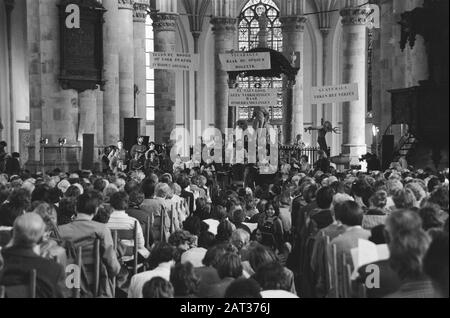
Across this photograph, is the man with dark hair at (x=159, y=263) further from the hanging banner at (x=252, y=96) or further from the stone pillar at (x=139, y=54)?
the stone pillar at (x=139, y=54)

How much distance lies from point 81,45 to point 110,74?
18.1ft

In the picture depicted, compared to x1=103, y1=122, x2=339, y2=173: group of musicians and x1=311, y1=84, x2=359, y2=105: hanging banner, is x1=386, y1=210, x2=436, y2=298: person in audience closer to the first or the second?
x1=311, y1=84, x2=359, y2=105: hanging banner

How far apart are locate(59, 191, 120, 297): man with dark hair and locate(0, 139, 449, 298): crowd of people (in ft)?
0.04

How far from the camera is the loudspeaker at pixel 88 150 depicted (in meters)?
23.7

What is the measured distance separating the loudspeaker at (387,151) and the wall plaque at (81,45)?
303 inches

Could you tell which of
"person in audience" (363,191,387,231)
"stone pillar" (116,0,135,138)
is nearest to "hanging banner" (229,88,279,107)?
"stone pillar" (116,0,135,138)

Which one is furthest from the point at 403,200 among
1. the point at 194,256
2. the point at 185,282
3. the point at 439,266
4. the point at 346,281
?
the point at 439,266

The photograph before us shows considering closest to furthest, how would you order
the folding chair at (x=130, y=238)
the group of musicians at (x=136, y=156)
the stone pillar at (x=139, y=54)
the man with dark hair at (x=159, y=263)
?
the man with dark hair at (x=159, y=263) → the folding chair at (x=130, y=238) → the group of musicians at (x=136, y=156) → the stone pillar at (x=139, y=54)

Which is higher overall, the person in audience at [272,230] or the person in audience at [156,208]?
the person in audience at [156,208]

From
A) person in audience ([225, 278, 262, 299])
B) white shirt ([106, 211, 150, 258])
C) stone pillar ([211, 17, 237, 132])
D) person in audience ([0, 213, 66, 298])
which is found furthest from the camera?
stone pillar ([211, 17, 237, 132])

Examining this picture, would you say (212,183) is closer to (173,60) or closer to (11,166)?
(11,166)

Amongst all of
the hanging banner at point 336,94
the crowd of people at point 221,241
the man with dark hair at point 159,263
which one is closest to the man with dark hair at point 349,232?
the crowd of people at point 221,241

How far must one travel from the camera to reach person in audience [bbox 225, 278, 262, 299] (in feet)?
20.0

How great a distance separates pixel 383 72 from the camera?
94.6 feet
